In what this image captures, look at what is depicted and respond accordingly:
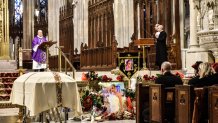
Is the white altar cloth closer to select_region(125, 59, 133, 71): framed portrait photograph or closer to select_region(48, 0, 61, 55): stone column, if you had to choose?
select_region(125, 59, 133, 71): framed portrait photograph

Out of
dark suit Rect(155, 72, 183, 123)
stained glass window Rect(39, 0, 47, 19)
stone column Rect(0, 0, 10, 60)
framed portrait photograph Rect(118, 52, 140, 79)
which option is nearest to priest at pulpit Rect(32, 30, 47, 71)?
framed portrait photograph Rect(118, 52, 140, 79)

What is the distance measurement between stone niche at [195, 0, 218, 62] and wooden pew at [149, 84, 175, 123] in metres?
4.80

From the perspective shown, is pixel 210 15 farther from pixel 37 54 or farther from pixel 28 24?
pixel 28 24

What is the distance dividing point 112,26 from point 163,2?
467 cm

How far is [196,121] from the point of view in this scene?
691 centimetres

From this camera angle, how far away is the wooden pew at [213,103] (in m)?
6.47

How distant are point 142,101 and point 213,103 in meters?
2.78

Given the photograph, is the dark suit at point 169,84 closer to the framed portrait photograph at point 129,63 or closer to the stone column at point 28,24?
the framed portrait photograph at point 129,63

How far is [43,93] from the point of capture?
23.9ft

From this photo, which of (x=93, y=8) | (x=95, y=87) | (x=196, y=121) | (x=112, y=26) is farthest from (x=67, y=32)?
(x=196, y=121)

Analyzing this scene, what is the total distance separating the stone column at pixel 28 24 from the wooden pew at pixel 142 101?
24.9m

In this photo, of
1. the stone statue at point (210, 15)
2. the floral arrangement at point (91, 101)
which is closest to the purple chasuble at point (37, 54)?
the floral arrangement at point (91, 101)

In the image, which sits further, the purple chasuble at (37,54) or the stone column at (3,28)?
the stone column at (3,28)

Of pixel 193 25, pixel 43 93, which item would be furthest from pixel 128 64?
pixel 43 93
